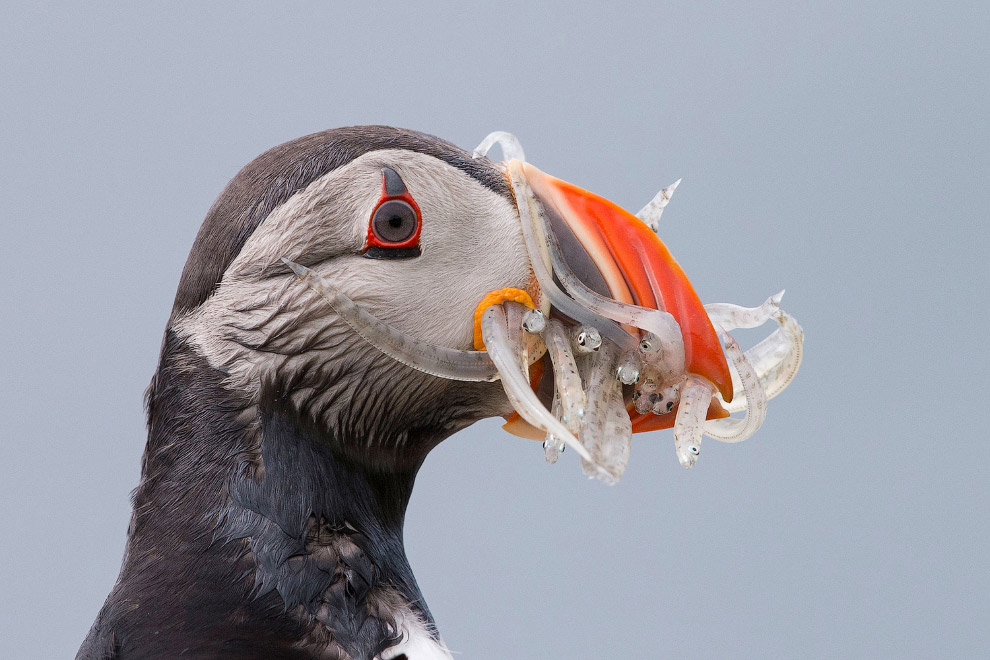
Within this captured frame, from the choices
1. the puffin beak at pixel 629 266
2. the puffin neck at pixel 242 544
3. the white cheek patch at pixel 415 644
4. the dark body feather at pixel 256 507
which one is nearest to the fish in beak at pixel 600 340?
the puffin beak at pixel 629 266

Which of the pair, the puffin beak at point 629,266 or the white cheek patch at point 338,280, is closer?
the white cheek patch at point 338,280

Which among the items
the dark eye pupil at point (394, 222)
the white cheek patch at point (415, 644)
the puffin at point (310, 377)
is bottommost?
the white cheek patch at point (415, 644)

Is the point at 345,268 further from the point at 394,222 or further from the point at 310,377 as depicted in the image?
the point at 310,377

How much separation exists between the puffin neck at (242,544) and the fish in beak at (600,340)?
1.16 ft

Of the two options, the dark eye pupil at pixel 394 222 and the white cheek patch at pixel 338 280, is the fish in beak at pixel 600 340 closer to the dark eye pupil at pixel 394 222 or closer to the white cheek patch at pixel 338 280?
the white cheek patch at pixel 338 280

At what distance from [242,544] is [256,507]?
8 centimetres

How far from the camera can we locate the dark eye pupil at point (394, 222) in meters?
2.58

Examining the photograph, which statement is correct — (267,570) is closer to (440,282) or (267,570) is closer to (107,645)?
(107,645)

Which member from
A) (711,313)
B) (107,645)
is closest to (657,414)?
(711,313)

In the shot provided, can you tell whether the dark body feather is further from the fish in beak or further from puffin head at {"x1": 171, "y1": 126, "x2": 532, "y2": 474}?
the fish in beak

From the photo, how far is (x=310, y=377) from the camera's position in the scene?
8.55 feet

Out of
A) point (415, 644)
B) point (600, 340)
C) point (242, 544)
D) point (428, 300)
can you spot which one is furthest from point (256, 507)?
point (600, 340)

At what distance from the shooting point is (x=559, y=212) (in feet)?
9.05

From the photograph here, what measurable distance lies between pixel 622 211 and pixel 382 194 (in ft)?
1.85
